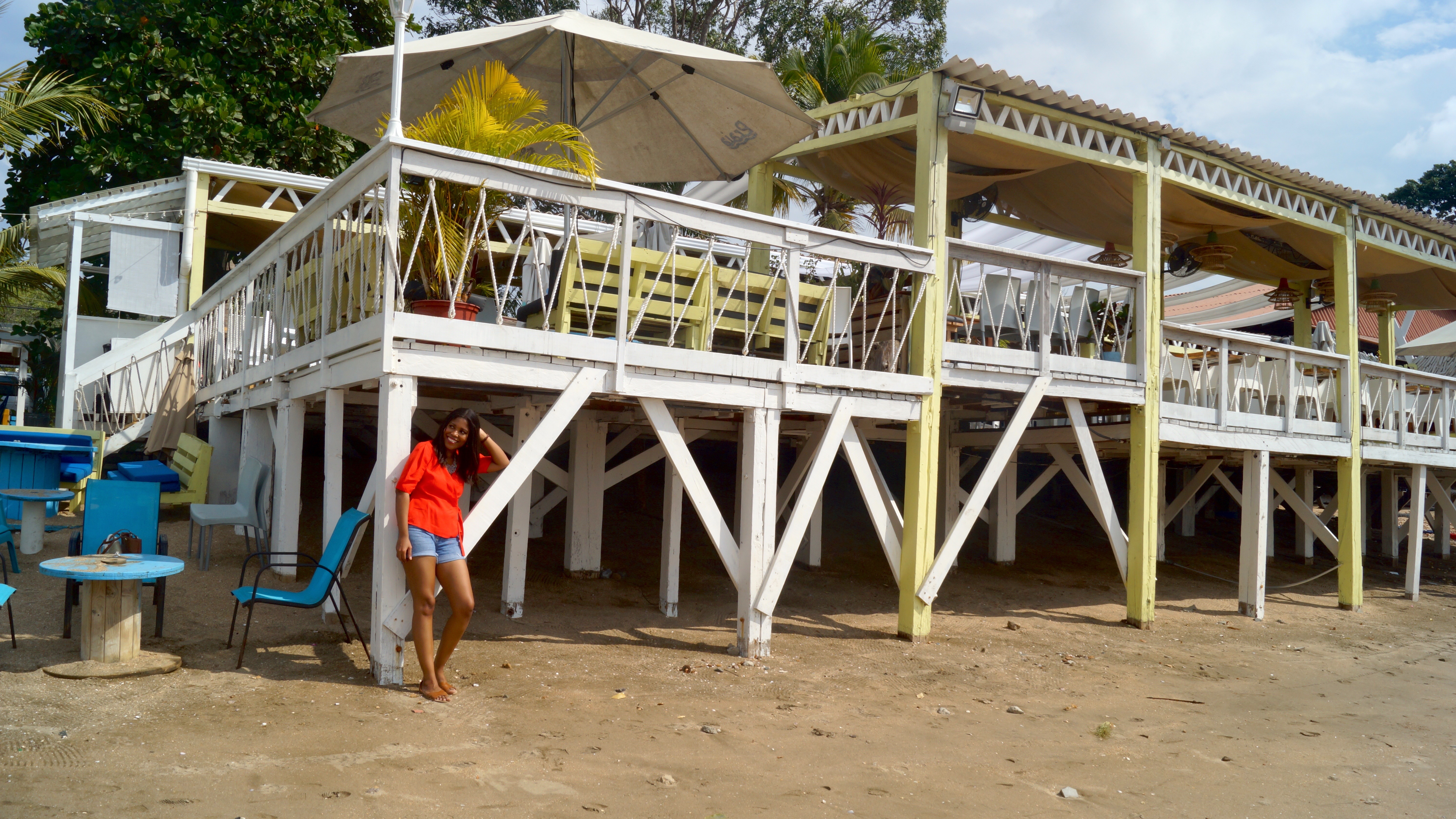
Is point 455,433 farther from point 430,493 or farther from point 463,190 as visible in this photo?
point 463,190

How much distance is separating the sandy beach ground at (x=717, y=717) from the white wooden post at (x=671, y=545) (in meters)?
0.20

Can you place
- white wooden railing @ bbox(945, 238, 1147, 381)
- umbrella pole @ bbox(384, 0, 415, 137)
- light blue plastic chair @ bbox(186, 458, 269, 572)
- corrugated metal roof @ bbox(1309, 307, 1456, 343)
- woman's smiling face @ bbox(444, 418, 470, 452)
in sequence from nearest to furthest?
umbrella pole @ bbox(384, 0, 415, 137) → woman's smiling face @ bbox(444, 418, 470, 452) → light blue plastic chair @ bbox(186, 458, 269, 572) → white wooden railing @ bbox(945, 238, 1147, 381) → corrugated metal roof @ bbox(1309, 307, 1456, 343)

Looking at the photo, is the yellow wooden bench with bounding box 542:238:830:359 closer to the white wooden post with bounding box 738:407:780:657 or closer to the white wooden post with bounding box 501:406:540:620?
the white wooden post with bounding box 738:407:780:657

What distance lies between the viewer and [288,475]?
706cm

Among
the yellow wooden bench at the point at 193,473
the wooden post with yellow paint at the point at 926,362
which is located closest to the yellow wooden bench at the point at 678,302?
the wooden post with yellow paint at the point at 926,362

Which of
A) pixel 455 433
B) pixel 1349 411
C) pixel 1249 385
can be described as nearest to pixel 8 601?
pixel 455 433

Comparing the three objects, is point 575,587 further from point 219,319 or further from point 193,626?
point 219,319

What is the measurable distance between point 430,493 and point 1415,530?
12.8m

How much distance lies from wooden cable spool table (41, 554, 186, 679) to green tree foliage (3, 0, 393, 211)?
1150cm

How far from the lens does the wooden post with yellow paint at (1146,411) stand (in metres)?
9.02

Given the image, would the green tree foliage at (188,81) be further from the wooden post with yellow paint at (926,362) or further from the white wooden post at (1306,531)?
the white wooden post at (1306,531)

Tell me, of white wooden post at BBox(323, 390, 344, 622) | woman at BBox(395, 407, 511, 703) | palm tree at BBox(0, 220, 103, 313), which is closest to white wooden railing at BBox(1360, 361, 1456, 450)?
woman at BBox(395, 407, 511, 703)

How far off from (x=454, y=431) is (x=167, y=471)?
5.17m

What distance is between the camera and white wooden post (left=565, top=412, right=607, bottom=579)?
337 inches
